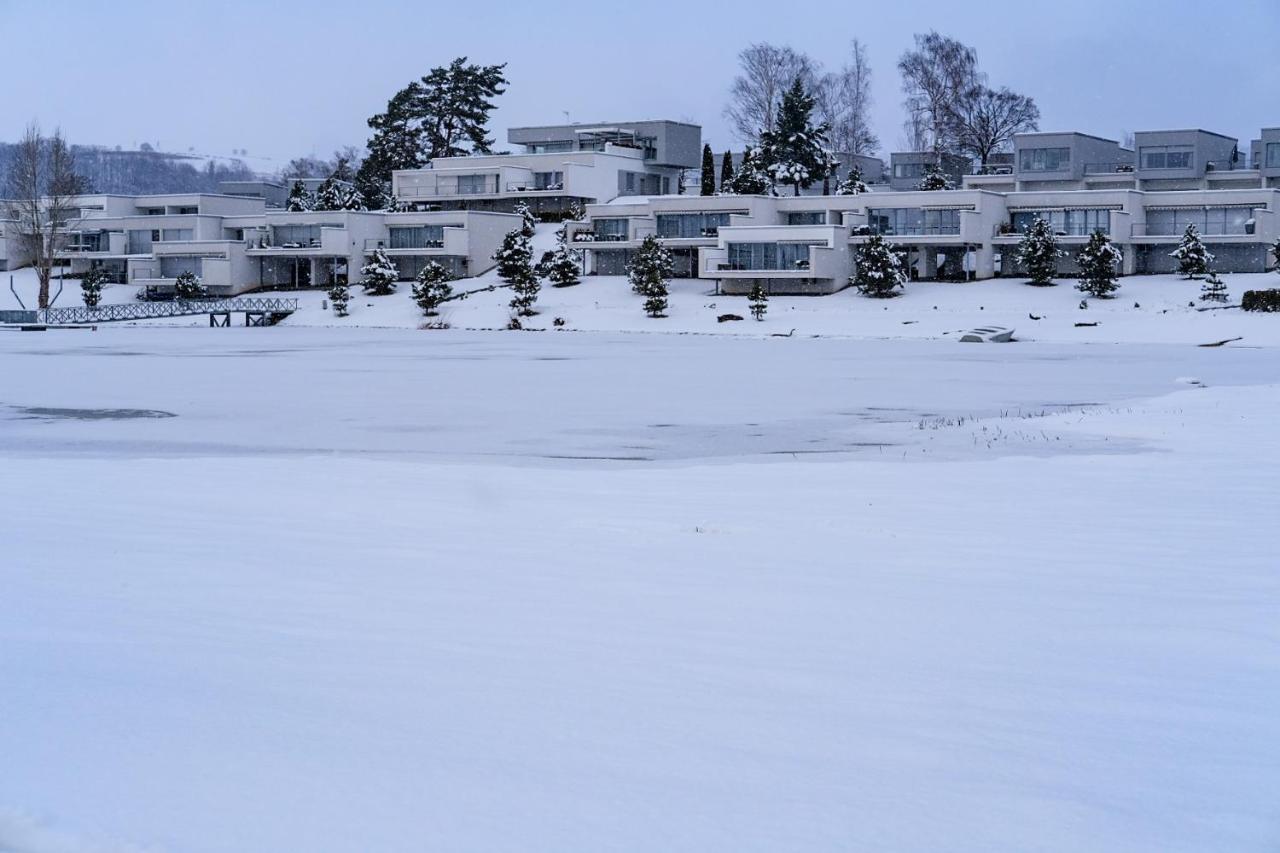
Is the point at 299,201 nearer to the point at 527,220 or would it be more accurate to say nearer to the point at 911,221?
the point at 527,220

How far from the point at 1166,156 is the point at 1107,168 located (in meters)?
3.85

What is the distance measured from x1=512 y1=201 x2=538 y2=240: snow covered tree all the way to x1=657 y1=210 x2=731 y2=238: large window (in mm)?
8935

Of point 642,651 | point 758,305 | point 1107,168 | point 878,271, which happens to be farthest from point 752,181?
point 642,651

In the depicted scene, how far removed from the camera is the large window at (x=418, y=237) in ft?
303

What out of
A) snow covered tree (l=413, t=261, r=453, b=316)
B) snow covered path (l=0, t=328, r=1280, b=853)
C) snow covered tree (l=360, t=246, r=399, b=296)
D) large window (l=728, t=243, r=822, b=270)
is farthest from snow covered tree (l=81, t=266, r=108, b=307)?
snow covered path (l=0, t=328, r=1280, b=853)

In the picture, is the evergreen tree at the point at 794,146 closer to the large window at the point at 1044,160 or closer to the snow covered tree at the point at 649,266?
the large window at the point at 1044,160

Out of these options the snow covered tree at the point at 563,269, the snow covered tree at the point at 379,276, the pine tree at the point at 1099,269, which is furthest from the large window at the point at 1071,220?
the snow covered tree at the point at 379,276

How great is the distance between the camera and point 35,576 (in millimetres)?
9398

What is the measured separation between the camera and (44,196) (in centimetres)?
10169

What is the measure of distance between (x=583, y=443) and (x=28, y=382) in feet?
61.7

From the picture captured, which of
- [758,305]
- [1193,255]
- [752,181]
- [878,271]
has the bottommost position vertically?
[758,305]

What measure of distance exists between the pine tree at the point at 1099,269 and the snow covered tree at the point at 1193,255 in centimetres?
498

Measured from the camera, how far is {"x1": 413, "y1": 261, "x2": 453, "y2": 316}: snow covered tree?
257 ft

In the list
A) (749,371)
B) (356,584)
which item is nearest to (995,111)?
(749,371)
